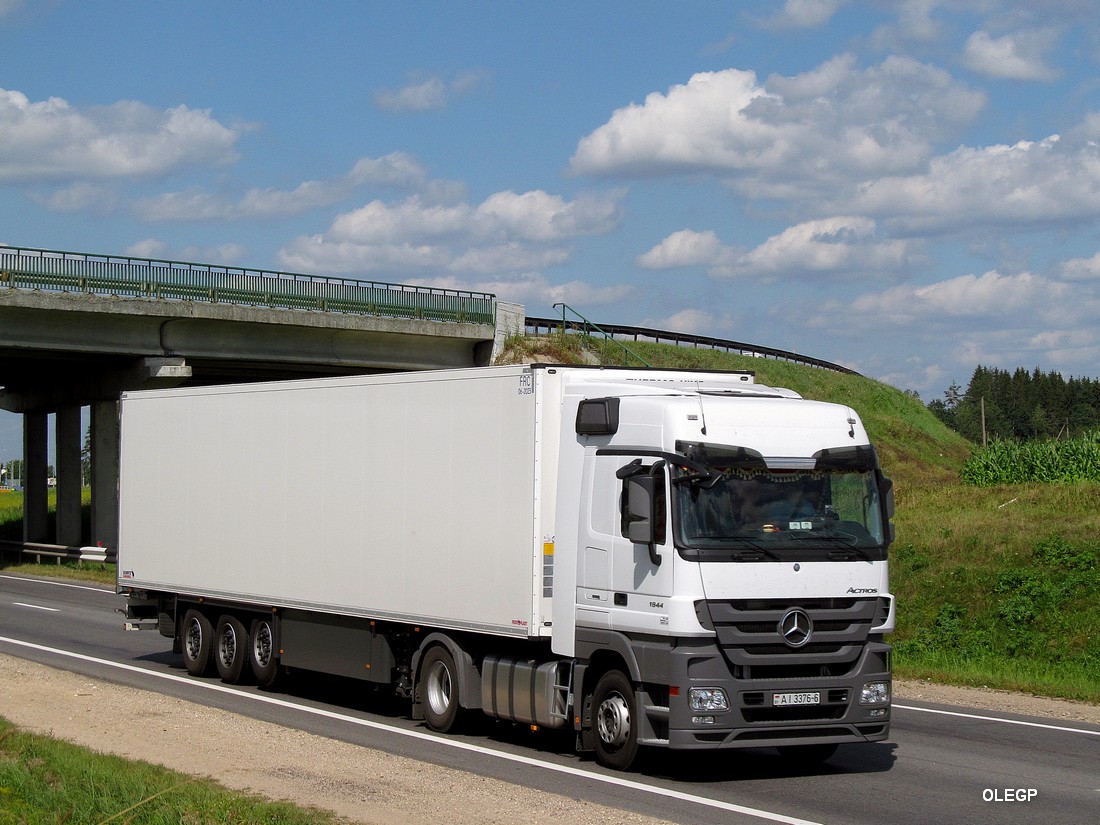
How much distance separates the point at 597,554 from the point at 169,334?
30.5 m

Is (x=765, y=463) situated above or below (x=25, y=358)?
below

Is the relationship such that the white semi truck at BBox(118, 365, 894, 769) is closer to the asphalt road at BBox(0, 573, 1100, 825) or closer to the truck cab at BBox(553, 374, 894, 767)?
the truck cab at BBox(553, 374, 894, 767)

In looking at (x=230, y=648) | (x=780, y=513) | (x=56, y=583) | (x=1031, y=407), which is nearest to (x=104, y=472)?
(x=56, y=583)

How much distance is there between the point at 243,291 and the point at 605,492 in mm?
30329

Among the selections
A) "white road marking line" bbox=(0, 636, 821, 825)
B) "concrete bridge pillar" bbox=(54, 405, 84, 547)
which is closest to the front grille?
"white road marking line" bbox=(0, 636, 821, 825)

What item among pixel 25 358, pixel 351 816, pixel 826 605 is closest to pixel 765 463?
pixel 826 605

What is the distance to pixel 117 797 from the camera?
30.5 ft

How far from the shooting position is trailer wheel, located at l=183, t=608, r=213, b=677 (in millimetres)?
17578

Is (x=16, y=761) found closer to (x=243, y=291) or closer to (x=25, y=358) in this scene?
(x=243, y=291)

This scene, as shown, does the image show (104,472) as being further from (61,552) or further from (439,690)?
(439,690)

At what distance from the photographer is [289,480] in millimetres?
15680

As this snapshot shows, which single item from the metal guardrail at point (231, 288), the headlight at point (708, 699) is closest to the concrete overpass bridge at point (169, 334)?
the metal guardrail at point (231, 288)

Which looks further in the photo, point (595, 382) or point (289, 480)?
point (289, 480)

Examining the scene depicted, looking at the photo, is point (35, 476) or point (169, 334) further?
point (35, 476)
